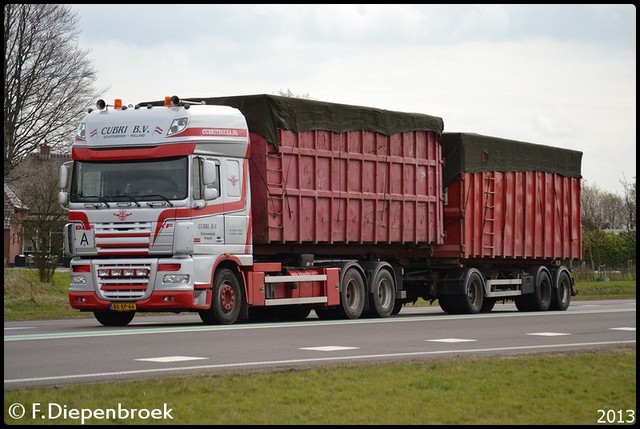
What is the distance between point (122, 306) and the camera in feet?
72.0

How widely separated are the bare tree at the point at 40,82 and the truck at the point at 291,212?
16802 mm

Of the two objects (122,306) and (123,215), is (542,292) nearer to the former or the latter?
(122,306)

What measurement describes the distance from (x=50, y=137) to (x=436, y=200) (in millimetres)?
17716

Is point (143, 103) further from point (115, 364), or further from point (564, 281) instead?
point (564, 281)

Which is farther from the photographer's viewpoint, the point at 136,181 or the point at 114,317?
the point at 114,317

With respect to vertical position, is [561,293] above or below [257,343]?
above

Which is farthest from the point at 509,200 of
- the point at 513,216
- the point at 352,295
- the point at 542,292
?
the point at 352,295

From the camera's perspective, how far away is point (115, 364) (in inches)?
579

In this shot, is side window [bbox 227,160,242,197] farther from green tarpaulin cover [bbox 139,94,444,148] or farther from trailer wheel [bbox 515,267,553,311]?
trailer wheel [bbox 515,267,553,311]

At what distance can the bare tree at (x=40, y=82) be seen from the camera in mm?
42156

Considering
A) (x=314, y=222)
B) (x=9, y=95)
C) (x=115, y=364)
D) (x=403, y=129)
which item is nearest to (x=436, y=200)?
(x=403, y=129)

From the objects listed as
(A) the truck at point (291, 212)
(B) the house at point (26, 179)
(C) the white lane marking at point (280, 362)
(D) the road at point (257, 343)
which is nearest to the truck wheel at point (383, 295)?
(A) the truck at point (291, 212)

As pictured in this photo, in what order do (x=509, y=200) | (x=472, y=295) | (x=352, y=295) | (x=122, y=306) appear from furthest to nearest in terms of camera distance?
(x=509, y=200)
(x=472, y=295)
(x=352, y=295)
(x=122, y=306)

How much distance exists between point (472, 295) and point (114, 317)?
33.0ft
